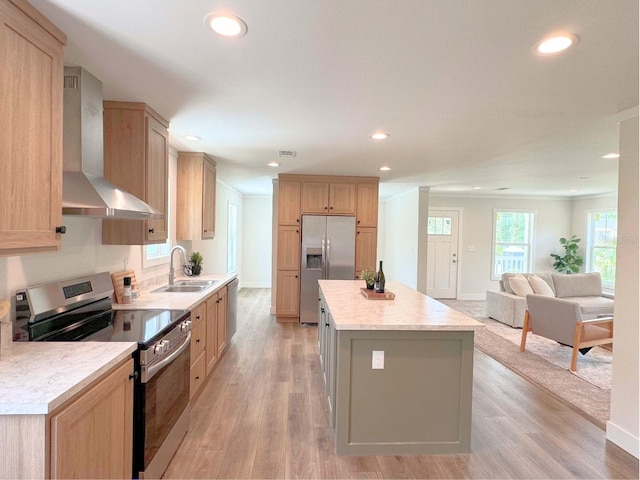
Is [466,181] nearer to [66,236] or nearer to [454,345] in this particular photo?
[454,345]

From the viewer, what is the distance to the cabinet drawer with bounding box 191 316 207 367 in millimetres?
2661

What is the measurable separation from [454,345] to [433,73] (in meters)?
1.68

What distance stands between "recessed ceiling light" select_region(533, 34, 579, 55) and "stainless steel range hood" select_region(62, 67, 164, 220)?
2.28m

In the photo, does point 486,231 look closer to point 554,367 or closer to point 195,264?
point 554,367

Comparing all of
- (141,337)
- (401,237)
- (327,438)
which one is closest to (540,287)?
(401,237)

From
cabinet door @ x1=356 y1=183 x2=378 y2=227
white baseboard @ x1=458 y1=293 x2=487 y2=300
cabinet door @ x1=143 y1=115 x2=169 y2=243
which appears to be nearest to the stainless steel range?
cabinet door @ x1=143 y1=115 x2=169 y2=243

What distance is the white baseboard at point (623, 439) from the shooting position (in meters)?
2.24

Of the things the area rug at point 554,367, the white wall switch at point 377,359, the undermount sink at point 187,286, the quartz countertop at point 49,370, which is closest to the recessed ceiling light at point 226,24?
the quartz countertop at point 49,370

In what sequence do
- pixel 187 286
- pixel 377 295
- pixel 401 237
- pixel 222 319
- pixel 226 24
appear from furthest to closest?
pixel 401 237
pixel 222 319
pixel 187 286
pixel 377 295
pixel 226 24

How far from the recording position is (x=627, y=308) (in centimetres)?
235

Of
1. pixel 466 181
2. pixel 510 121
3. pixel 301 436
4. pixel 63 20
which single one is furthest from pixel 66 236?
pixel 466 181

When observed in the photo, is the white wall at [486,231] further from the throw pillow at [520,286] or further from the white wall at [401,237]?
the throw pillow at [520,286]

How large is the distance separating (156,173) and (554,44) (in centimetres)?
274

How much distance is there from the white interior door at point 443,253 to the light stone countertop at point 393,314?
4.69 m
